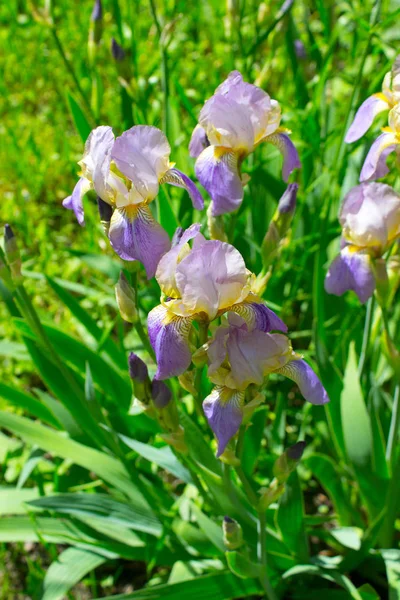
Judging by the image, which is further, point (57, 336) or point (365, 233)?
point (57, 336)

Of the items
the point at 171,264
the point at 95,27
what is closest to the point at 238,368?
the point at 171,264

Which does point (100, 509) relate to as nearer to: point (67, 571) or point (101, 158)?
point (67, 571)

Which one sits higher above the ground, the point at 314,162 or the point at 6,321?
the point at 314,162

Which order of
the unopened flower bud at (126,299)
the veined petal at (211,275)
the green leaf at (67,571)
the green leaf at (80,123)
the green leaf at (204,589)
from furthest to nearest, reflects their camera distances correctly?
the green leaf at (80,123) < the green leaf at (67,571) < the green leaf at (204,589) < the unopened flower bud at (126,299) < the veined petal at (211,275)

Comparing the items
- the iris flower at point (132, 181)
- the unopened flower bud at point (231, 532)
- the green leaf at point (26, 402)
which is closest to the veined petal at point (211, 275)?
the iris flower at point (132, 181)

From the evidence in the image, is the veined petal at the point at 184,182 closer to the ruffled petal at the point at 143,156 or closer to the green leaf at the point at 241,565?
the ruffled petal at the point at 143,156

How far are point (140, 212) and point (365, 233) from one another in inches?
19.8

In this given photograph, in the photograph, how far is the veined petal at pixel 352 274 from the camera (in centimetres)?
135

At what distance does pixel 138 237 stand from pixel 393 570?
1101 millimetres

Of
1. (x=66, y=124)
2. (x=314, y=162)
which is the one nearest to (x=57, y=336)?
(x=314, y=162)

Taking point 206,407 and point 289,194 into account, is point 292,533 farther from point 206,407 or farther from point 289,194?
point 289,194

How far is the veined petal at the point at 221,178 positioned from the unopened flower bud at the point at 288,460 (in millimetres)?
494

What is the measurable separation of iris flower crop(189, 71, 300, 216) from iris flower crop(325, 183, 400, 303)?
0.83 feet

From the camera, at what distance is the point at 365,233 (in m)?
1.34
